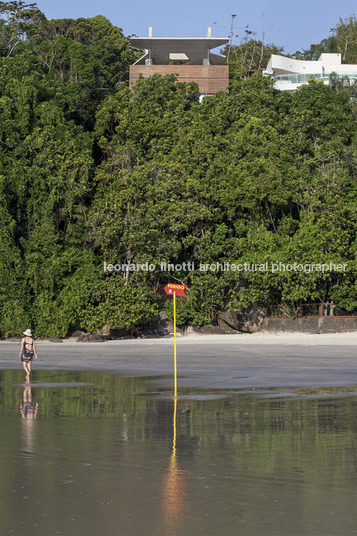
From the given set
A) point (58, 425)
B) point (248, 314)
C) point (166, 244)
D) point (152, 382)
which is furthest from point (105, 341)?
point (58, 425)

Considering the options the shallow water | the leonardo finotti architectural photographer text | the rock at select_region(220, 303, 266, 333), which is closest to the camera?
the shallow water

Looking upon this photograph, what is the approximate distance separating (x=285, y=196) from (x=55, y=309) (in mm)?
15399

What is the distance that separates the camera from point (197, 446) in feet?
36.5

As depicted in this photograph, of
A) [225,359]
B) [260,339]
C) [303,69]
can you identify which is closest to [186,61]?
[303,69]

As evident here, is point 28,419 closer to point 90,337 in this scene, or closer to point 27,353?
point 27,353

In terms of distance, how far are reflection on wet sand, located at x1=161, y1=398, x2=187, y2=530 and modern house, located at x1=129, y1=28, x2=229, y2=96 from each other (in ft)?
170

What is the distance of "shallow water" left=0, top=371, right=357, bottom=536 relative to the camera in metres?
7.32

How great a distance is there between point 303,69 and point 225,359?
215ft

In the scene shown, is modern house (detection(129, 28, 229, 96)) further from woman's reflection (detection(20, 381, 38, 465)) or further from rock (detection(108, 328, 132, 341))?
woman's reflection (detection(20, 381, 38, 465))

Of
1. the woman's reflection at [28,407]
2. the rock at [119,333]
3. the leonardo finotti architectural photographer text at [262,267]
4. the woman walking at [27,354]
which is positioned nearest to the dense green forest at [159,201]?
the leonardo finotti architectural photographer text at [262,267]

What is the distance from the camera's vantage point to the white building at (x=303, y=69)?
82.8 meters

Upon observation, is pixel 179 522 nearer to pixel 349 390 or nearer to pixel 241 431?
pixel 241 431

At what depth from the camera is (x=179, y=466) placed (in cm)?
976

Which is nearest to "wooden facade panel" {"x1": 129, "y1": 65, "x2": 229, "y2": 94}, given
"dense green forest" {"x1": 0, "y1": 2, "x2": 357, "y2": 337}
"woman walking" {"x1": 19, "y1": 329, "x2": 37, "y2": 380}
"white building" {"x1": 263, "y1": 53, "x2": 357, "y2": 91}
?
"dense green forest" {"x1": 0, "y1": 2, "x2": 357, "y2": 337}
